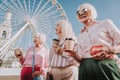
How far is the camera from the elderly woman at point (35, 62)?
95.6 inches

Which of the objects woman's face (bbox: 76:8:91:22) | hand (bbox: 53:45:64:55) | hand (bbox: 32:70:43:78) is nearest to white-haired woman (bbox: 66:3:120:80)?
woman's face (bbox: 76:8:91:22)

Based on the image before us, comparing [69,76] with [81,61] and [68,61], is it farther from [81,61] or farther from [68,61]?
[81,61]

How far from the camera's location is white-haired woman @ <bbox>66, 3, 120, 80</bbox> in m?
1.42

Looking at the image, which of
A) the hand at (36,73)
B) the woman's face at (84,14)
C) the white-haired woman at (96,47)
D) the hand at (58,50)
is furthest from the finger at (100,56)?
the hand at (36,73)

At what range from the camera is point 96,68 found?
143 cm

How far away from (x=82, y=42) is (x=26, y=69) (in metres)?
1.01

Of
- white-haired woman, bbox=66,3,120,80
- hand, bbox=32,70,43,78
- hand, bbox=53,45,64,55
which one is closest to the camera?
→ white-haired woman, bbox=66,3,120,80

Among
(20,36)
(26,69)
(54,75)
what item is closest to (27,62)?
(26,69)

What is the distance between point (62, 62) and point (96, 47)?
69 centimetres

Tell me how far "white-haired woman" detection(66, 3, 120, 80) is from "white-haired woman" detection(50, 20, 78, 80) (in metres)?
0.49

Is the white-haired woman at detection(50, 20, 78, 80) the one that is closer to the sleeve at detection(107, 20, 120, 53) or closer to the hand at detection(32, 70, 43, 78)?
the hand at detection(32, 70, 43, 78)

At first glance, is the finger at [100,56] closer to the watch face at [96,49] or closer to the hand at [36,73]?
the watch face at [96,49]

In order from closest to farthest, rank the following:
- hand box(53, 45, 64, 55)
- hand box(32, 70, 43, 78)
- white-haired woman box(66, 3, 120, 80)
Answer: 1. white-haired woman box(66, 3, 120, 80)
2. hand box(53, 45, 64, 55)
3. hand box(32, 70, 43, 78)

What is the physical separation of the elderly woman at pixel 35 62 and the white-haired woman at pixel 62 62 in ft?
0.93
